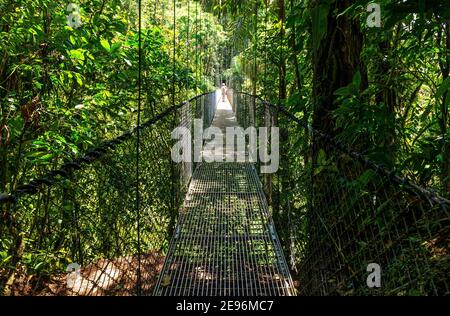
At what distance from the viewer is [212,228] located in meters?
2.90

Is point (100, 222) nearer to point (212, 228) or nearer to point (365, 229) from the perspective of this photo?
point (212, 228)

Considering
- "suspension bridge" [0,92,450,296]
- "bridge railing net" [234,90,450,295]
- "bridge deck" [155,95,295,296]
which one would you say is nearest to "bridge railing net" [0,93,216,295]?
"suspension bridge" [0,92,450,296]

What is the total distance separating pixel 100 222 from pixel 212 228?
36.4 inches

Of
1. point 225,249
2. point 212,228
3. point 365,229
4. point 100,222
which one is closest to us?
point 365,229

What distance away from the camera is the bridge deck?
212 centimetres

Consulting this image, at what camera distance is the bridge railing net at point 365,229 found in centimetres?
103

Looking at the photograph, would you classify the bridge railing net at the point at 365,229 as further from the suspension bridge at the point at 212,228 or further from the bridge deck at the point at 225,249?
the bridge deck at the point at 225,249

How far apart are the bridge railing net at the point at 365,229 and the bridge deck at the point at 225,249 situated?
0.64 ft

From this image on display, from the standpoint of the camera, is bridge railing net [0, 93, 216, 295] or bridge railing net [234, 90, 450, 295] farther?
bridge railing net [0, 93, 216, 295]

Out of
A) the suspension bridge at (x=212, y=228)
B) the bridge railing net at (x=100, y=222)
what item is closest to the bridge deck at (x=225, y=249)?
the suspension bridge at (x=212, y=228)

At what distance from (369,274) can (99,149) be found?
988 millimetres

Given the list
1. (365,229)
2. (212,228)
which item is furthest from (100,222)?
(365,229)

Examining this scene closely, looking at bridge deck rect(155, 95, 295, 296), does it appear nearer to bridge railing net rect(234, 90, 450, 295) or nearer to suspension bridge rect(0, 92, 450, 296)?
suspension bridge rect(0, 92, 450, 296)
